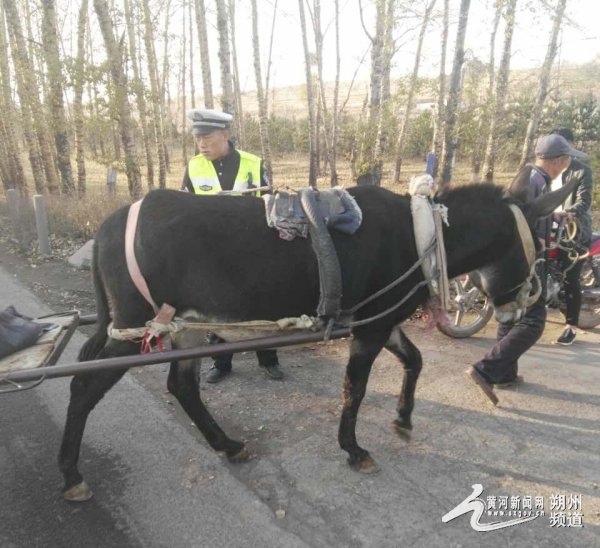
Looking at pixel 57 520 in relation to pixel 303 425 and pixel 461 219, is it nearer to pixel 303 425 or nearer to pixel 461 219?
pixel 303 425

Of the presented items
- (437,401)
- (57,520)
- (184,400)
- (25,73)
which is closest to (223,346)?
(184,400)

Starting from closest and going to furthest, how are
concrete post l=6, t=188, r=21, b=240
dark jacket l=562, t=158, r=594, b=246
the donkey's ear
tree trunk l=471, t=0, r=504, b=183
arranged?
the donkey's ear < dark jacket l=562, t=158, r=594, b=246 < concrete post l=6, t=188, r=21, b=240 < tree trunk l=471, t=0, r=504, b=183

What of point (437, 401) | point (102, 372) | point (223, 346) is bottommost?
point (437, 401)

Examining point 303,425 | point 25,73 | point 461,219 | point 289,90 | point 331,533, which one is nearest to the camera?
point 331,533

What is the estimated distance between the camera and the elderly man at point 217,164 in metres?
3.45

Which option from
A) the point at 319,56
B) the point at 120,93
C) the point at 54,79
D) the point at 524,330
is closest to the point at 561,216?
the point at 524,330

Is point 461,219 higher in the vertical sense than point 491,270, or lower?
higher

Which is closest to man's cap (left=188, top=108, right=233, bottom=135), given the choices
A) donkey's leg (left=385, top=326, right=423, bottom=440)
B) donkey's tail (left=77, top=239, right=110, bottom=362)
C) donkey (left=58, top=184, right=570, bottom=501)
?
donkey (left=58, top=184, right=570, bottom=501)

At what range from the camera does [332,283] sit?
2.39 metres

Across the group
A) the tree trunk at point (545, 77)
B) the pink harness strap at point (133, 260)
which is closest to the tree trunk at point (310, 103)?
the tree trunk at point (545, 77)

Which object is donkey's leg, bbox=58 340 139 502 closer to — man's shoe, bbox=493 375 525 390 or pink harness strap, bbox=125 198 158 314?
pink harness strap, bbox=125 198 158 314

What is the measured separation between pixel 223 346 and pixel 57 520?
48.3 inches

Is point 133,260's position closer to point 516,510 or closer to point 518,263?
point 518,263

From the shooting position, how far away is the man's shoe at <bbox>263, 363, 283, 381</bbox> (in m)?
3.87
